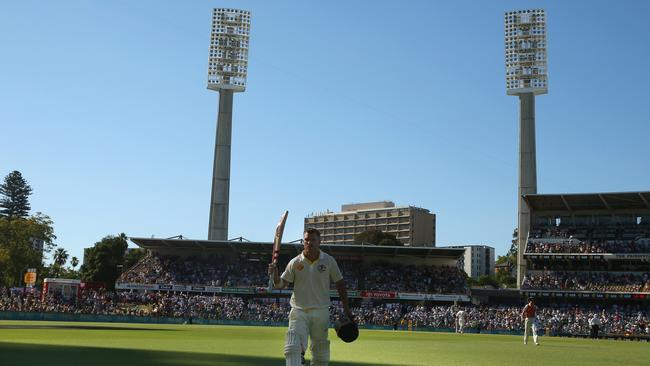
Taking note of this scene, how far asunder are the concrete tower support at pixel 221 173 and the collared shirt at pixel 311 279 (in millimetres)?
75619

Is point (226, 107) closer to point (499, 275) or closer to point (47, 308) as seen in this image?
point (47, 308)

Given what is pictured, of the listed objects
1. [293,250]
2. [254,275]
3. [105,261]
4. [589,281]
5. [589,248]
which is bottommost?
[254,275]

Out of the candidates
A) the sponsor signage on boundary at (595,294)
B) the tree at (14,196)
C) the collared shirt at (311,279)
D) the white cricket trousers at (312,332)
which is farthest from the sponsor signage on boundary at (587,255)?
the tree at (14,196)

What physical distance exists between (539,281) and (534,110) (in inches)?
921

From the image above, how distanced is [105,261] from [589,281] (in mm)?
75010

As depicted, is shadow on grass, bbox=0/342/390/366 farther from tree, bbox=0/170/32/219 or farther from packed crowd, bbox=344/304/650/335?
tree, bbox=0/170/32/219

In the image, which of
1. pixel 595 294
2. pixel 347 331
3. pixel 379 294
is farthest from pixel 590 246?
pixel 347 331

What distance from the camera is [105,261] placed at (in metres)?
110

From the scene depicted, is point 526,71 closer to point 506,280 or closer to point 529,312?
point 529,312

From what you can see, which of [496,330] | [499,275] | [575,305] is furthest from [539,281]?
[499,275]

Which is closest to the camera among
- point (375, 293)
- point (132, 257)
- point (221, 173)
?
point (375, 293)

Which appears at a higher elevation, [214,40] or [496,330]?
[214,40]

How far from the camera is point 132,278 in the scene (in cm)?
6956

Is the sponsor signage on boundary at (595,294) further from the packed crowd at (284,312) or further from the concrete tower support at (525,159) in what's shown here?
the concrete tower support at (525,159)
